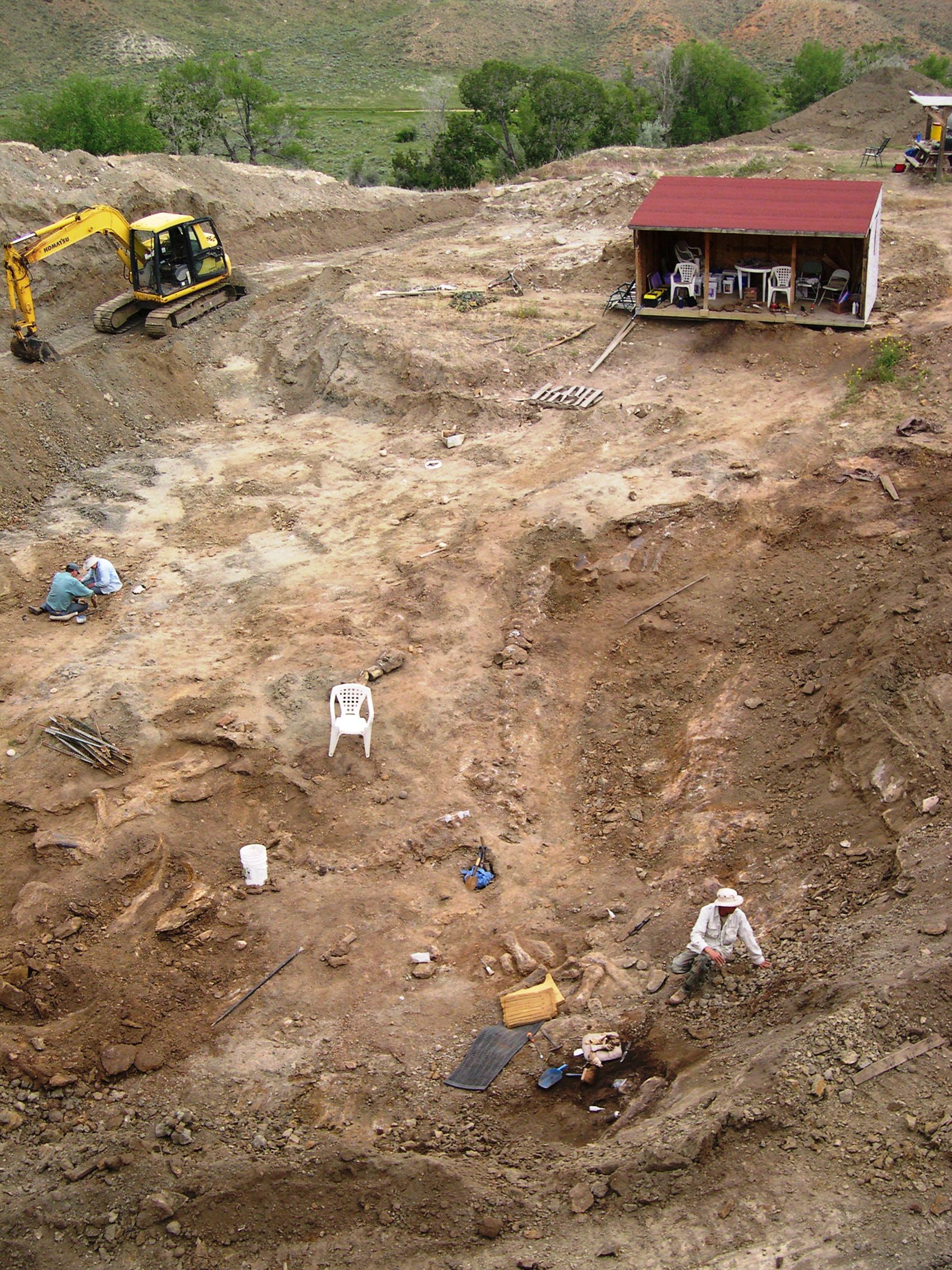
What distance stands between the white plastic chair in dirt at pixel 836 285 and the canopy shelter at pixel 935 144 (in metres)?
8.52

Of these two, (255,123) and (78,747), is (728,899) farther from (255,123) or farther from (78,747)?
(255,123)

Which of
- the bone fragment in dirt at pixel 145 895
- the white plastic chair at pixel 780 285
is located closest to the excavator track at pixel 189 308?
the white plastic chair at pixel 780 285

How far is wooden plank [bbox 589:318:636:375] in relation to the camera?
741 inches

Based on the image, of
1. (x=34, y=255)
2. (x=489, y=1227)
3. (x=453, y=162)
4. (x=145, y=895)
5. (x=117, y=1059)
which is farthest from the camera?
(x=453, y=162)

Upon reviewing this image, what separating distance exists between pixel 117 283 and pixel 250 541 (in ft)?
34.7

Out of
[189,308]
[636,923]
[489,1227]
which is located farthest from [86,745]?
[189,308]

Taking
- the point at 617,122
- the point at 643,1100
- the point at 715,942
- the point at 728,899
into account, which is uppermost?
the point at 617,122

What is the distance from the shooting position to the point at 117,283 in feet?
76.2

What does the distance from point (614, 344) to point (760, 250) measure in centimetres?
351

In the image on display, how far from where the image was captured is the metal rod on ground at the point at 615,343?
1883 cm

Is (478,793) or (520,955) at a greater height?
(478,793)

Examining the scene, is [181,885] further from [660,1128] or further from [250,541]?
[250,541]

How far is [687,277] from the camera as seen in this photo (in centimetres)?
1984

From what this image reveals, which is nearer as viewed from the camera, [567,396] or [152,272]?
[567,396]
